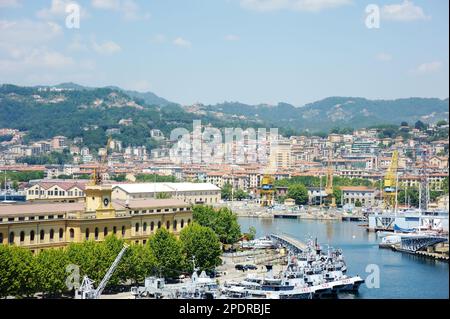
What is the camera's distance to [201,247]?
8.77m

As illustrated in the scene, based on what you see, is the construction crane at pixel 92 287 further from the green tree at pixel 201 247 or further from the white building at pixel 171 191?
the white building at pixel 171 191

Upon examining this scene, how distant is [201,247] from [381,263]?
8.31 feet

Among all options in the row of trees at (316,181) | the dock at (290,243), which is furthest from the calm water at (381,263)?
the row of trees at (316,181)

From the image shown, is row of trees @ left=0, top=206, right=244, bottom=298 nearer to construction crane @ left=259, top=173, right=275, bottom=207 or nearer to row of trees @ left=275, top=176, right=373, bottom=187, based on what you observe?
construction crane @ left=259, top=173, right=275, bottom=207

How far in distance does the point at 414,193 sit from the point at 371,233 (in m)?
5.80

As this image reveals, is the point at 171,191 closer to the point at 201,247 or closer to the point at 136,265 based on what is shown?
the point at 201,247

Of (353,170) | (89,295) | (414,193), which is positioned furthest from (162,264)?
(353,170)

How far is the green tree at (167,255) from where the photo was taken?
8180 mm

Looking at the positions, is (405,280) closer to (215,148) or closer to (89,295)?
(89,295)

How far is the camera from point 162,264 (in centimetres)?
820

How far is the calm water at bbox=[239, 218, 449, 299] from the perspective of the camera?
8047 mm

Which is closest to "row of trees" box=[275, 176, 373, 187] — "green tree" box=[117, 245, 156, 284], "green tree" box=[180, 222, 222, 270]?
"green tree" box=[180, 222, 222, 270]

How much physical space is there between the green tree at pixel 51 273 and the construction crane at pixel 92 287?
19cm

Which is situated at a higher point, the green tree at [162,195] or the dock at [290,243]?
the green tree at [162,195]
